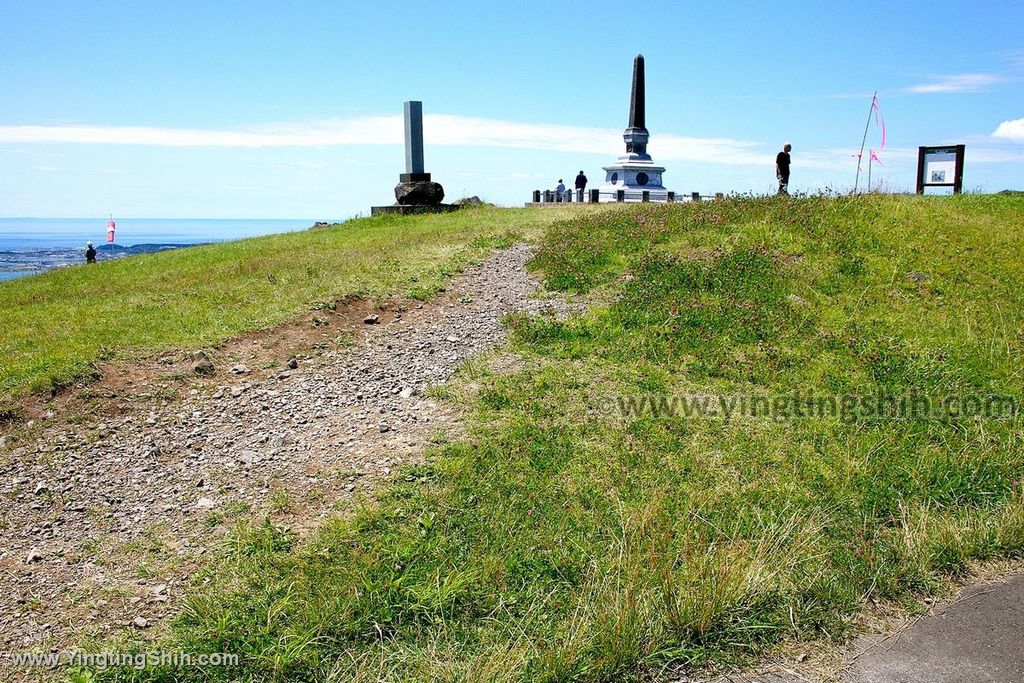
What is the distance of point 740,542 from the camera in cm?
551

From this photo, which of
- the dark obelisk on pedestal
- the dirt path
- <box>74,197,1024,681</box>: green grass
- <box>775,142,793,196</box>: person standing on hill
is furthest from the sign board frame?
the dirt path

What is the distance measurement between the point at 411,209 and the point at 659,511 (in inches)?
647

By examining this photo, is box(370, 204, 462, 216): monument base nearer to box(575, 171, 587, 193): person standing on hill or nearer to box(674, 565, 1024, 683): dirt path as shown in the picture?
box(575, 171, 587, 193): person standing on hill

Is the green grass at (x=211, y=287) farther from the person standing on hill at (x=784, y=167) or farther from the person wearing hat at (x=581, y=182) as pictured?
the person wearing hat at (x=581, y=182)

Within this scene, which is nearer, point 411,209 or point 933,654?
point 933,654

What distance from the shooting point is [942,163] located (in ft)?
63.9

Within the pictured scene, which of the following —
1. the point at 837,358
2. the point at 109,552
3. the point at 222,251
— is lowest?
the point at 109,552

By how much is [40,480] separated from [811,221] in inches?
527

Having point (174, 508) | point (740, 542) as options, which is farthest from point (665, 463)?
point (174, 508)

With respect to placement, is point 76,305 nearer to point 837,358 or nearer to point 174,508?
point 174,508

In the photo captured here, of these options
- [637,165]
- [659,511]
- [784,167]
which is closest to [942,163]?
[784,167]

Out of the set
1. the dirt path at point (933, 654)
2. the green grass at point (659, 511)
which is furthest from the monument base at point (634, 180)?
the dirt path at point (933, 654)

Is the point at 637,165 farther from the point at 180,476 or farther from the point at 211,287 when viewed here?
the point at 180,476

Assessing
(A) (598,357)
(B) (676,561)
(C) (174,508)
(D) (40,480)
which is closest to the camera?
(B) (676,561)
